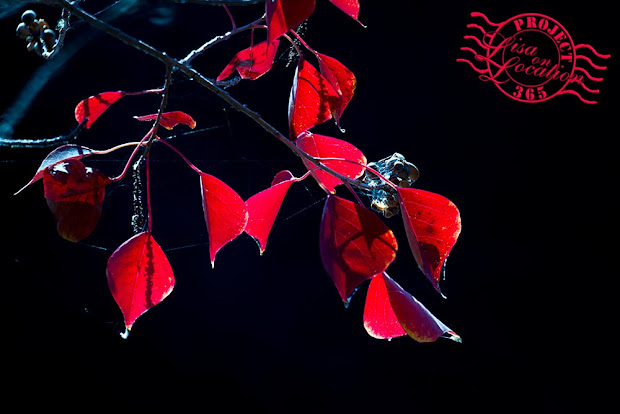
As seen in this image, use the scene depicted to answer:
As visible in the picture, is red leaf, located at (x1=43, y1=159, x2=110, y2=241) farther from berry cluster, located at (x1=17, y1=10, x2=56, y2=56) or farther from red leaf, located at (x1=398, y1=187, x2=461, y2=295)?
→ red leaf, located at (x1=398, y1=187, x2=461, y2=295)

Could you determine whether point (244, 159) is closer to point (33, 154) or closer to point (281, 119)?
point (281, 119)

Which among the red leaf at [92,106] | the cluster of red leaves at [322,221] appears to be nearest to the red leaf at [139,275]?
the cluster of red leaves at [322,221]

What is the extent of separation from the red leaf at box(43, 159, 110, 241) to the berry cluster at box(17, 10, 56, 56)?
8 centimetres

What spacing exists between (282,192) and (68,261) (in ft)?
1.38

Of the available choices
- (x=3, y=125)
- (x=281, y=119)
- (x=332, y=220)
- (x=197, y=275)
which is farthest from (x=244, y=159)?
(x=332, y=220)

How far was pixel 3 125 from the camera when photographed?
1.61 ft

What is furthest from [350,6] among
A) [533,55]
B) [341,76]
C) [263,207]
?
[533,55]

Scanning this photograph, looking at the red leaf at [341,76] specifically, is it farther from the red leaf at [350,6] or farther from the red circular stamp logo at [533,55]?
the red circular stamp logo at [533,55]

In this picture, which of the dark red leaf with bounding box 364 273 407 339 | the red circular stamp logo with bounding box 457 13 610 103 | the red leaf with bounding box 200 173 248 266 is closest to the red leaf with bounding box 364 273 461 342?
the dark red leaf with bounding box 364 273 407 339

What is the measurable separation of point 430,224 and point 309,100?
4.4 inches

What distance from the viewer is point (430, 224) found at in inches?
10.2

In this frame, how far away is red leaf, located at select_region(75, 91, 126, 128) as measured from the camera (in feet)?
1.08

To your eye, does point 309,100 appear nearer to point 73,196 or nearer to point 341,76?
point 341,76

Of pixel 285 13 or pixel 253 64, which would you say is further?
pixel 253 64
